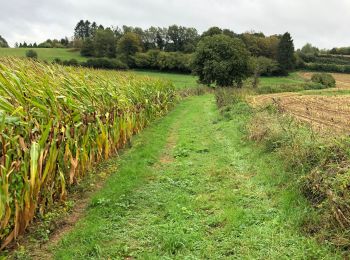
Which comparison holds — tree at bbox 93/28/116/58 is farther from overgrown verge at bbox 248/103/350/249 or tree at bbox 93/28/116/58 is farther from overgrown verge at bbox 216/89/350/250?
overgrown verge at bbox 248/103/350/249

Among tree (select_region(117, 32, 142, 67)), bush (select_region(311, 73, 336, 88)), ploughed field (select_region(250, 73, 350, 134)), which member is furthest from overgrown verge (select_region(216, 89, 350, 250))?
tree (select_region(117, 32, 142, 67))

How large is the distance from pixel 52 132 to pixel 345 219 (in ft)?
13.2

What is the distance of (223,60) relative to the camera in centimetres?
4075

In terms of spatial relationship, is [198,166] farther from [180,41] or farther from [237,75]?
[180,41]

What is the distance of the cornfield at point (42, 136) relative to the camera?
4359mm

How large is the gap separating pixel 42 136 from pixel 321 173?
408cm

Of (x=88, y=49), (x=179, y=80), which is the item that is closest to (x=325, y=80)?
(x=179, y=80)

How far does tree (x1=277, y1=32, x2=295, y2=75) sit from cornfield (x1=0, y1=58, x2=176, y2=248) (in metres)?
60.9

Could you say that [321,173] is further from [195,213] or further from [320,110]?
[320,110]

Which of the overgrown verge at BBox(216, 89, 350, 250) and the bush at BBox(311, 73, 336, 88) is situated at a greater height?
the overgrown verge at BBox(216, 89, 350, 250)

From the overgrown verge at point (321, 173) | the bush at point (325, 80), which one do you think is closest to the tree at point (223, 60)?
the bush at point (325, 80)

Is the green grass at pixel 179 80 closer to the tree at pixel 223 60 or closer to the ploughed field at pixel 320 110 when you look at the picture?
the tree at pixel 223 60

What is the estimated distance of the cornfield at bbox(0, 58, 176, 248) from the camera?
436cm

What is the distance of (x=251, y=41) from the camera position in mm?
69938
